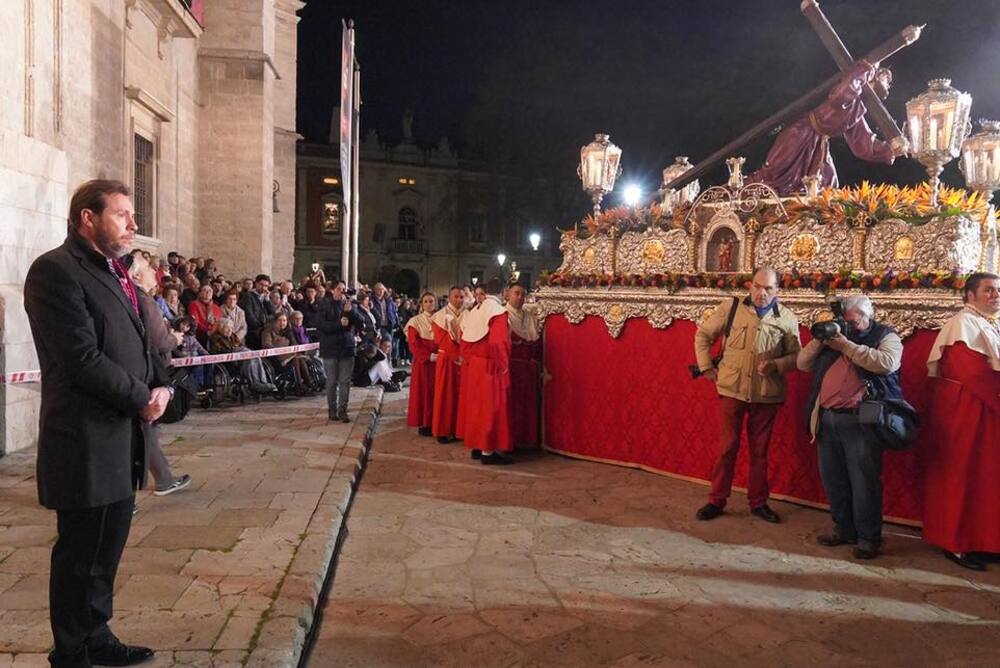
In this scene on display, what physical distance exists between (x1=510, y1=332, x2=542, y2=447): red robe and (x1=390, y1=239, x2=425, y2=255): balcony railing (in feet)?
134

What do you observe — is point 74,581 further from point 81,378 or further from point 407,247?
point 407,247

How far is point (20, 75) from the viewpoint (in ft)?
23.3

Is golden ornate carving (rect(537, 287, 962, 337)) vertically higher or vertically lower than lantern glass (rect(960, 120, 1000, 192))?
lower

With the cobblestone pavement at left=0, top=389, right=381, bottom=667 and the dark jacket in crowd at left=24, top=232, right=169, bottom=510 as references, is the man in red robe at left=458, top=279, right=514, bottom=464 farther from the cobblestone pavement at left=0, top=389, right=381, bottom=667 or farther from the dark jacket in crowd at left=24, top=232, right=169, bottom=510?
the dark jacket in crowd at left=24, top=232, right=169, bottom=510

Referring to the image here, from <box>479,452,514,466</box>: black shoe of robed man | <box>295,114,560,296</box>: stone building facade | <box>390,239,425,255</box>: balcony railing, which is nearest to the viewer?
<box>479,452,514,466</box>: black shoe of robed man

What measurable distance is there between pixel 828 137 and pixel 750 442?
3.97 meters

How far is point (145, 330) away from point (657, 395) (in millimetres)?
4989

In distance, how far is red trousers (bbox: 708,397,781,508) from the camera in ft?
18.7

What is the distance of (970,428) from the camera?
482cm

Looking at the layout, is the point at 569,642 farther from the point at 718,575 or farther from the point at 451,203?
the point at 451,203

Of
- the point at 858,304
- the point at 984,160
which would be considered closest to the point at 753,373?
the point at 858,304

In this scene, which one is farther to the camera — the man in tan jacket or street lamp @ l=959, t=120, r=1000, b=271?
street lamp @ l=959, t=120, r=1000, b=271

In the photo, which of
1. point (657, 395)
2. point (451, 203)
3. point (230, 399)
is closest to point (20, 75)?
point (230, 399)

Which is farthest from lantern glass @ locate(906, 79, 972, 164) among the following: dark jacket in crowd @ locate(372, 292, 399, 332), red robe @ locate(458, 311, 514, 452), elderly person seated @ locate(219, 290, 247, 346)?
dark jacket in crowd @ locate(372, 292, 399, 332)
